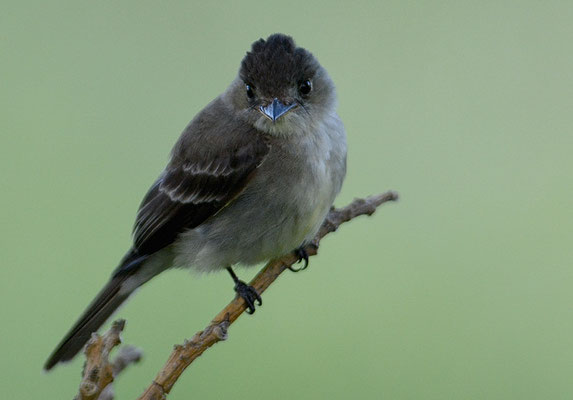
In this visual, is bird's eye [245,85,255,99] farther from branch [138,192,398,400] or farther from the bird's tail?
the bird's tail

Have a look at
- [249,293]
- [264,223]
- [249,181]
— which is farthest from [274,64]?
[249,293]

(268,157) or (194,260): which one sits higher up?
(268,157)

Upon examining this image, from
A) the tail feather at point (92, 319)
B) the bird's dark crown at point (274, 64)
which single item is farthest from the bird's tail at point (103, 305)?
the bird's dark crown at point (274, 64)

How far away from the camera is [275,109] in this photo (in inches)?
91.1

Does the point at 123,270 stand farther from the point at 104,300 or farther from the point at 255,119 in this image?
the point at 255,119

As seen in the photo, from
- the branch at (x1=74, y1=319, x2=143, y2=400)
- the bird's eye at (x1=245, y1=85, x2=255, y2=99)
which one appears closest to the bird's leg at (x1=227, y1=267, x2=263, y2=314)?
the bird's eye at (x1=245, y1=85, x2=255, y2=99)

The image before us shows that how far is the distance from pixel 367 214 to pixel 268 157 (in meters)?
0.58

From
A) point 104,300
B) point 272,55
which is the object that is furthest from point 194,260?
point 272,55

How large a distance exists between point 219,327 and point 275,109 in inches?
40.5

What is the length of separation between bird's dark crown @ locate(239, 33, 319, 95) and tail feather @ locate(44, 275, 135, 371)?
2.53 feet

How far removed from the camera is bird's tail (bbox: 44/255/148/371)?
226 centimetres

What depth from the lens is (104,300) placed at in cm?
247

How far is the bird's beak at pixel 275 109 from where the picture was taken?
7.52 ft

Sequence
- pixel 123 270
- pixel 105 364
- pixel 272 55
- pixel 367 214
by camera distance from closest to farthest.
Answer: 1. pixel 105 364
2. pixel 367 214
3. pixel 272 55
4. pixel 123 270
